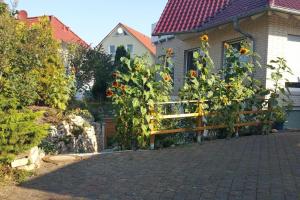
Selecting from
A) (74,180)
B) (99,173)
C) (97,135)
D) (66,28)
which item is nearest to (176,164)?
(99,173)

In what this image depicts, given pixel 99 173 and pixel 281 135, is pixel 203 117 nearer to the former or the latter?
pixel 281 135

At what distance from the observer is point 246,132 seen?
11.0 m

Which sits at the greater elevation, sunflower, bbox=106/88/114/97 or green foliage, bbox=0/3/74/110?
green foliage, bbox=0/3/74/110

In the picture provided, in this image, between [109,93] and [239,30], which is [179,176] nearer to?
[109,93]

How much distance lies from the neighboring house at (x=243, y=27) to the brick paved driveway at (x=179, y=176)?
4235 mm

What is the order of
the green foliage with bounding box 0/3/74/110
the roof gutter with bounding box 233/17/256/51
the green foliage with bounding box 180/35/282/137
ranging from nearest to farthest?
the green foliage with bounding box 180/35/282/137, the green foliage with bounding box 0/3/74/110, the roof gutter with bounding box 233/17/256/51

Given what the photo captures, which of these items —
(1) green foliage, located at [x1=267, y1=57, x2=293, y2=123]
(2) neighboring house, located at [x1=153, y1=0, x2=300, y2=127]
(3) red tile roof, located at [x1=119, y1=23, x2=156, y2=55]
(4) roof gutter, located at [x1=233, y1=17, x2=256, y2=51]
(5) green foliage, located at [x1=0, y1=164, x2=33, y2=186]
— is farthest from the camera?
Result: (3) red tile roof, located at [x1=119, y1=23, x2=156, y2=55]

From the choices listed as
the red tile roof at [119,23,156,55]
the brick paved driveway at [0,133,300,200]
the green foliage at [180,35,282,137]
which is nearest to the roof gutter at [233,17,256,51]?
the green foliage at [180,35,282,137]

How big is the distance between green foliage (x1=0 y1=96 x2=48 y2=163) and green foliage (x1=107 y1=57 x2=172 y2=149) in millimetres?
2335

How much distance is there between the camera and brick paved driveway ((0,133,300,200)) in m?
5.62

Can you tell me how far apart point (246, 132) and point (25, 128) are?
21.2 ft

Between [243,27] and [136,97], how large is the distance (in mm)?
6005

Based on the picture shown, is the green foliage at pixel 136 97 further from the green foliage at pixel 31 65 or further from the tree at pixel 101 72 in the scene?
the tree at pixel 101 72

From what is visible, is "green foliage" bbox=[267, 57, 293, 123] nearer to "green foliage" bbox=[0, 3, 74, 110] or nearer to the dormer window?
"green foliage" bbox=[0, 3, 74, 110]
